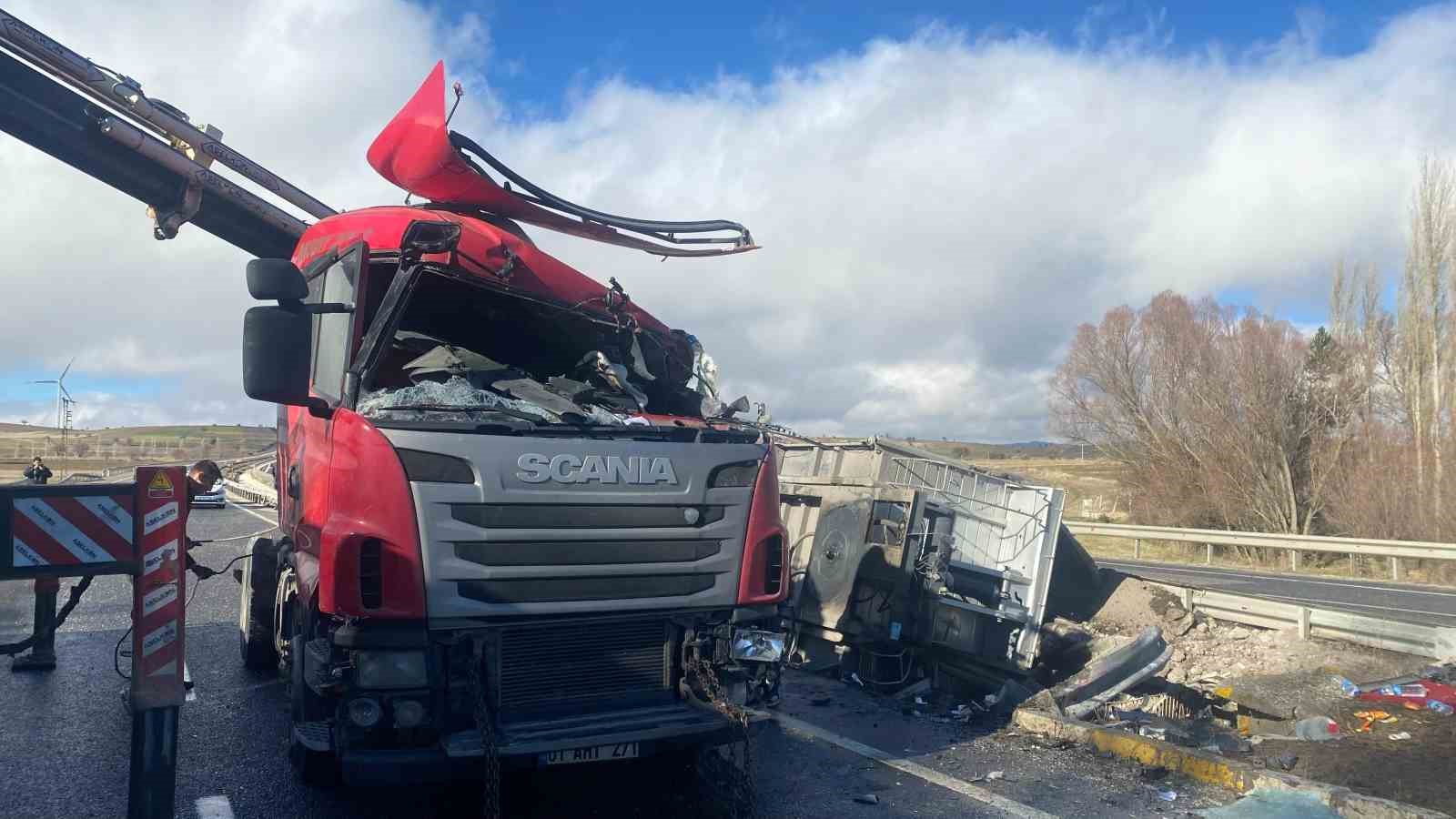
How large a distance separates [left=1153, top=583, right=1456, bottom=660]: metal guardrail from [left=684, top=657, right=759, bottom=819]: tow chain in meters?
6.29

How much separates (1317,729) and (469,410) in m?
5.92

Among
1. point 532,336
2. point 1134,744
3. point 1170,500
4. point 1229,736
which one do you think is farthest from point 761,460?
point 1170,500

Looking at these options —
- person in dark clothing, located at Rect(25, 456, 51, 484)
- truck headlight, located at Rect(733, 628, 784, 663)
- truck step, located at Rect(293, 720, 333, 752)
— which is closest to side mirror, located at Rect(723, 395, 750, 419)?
truck headlight, located at Rect(733, 628, 784, 663)

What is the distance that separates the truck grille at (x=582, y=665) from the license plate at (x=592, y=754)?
32 cm

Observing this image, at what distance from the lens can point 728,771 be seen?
4.99 m

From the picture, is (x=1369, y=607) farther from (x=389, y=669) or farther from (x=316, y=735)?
(x=316, y=735)

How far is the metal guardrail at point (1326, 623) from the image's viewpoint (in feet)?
27.1

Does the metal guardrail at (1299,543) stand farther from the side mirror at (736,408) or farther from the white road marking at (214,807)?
the white road marking at (214,807)

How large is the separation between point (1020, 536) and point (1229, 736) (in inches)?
101

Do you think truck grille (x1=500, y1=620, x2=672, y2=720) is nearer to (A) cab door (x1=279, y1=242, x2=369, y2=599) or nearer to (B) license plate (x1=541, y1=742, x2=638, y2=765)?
(B) license plate (x1=541, y1=742, x2=638, y2=765)

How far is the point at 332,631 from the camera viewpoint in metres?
4.09

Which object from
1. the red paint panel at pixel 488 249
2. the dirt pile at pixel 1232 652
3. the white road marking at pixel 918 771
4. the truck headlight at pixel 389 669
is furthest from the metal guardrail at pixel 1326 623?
the truck headlight at pixel 389 669

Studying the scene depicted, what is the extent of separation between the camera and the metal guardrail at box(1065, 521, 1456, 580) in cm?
1661

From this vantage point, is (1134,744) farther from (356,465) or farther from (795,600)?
(356,465)
